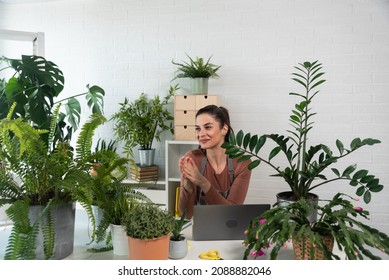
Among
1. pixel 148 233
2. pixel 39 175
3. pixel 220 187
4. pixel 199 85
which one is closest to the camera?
pixel 148 233

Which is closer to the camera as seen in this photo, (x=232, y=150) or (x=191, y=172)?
(x=232, y=150)

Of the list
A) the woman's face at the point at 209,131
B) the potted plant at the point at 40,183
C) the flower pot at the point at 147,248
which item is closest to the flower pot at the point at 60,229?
the potted plant at the point at 40,183

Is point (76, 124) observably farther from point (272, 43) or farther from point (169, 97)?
point (272, 43)

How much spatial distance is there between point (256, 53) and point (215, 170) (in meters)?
1.46

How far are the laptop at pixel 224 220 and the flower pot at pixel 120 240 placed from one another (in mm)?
335

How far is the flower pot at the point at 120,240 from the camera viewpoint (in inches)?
58.3

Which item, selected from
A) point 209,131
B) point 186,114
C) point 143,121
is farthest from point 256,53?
point 209,131

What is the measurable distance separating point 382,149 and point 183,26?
2115 millimetres

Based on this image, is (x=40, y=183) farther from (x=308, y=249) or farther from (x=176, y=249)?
(x=308, y=249)

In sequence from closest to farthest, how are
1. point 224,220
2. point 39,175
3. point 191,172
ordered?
point 39,175 < point 224,220 < point 191,172

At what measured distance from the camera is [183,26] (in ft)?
12.6

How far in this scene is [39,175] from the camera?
144cm

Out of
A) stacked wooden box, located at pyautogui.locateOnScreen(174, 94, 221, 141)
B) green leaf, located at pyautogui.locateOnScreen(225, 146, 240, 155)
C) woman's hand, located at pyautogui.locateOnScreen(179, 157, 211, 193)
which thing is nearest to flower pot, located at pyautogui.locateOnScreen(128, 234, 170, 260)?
green leaf, located at pyautogui.locateOnScreen(225, 146, 240, 155)
